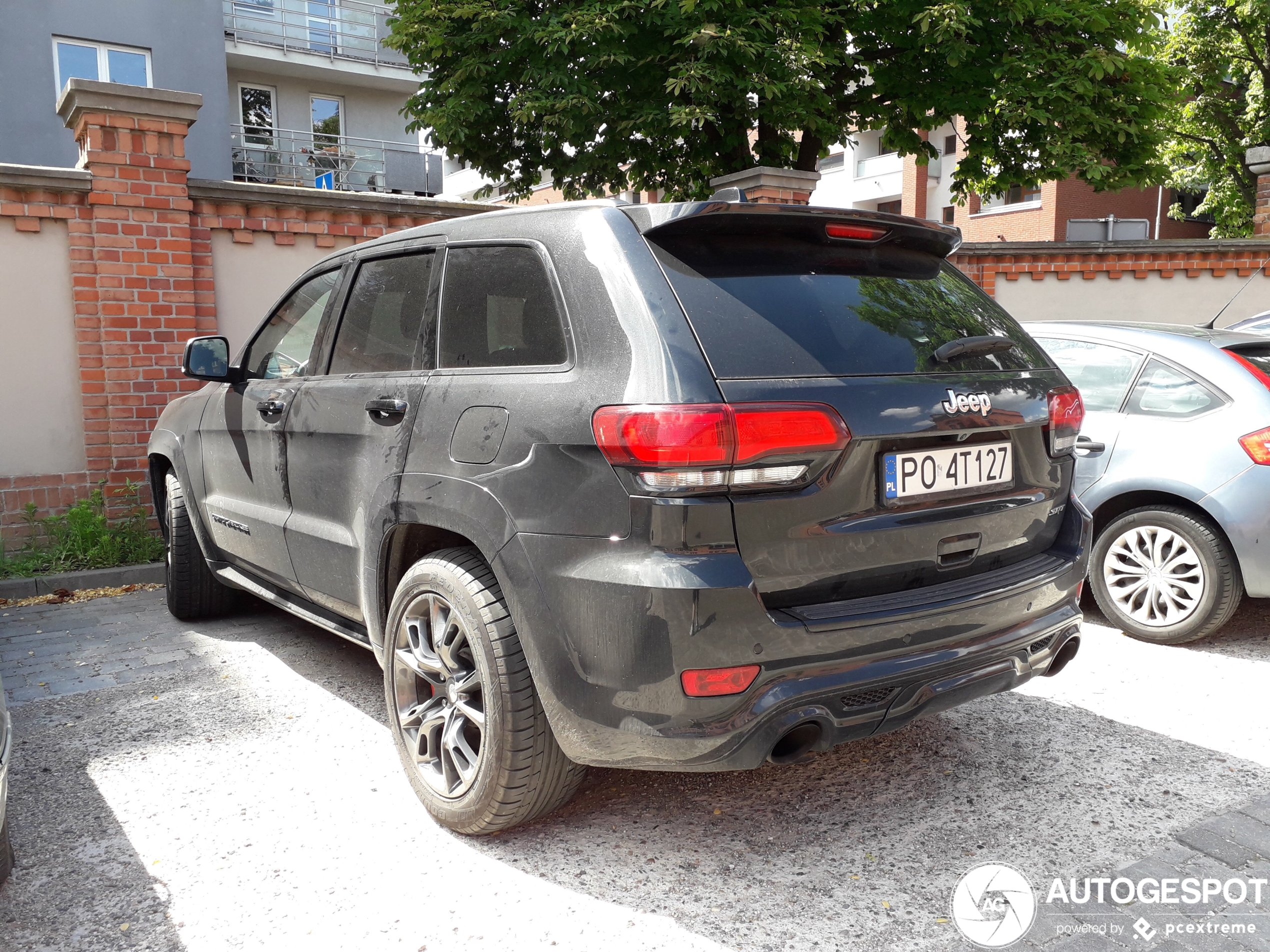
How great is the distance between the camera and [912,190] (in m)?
35.1

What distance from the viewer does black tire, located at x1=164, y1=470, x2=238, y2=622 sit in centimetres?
510

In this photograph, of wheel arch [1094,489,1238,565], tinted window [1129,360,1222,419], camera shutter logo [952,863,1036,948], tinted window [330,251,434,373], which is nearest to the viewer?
camera shutter logo [952,863,1036,948]

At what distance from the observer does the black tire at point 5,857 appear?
2648 millimetres

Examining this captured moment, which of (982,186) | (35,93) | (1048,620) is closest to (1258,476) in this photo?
(1048,620)

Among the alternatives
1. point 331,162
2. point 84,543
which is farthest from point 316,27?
point 84,543

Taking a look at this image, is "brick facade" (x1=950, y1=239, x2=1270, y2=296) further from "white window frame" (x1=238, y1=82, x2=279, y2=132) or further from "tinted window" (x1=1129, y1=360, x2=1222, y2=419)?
"white window frame" (x1=238, y1=82, x2=279, y2=132)

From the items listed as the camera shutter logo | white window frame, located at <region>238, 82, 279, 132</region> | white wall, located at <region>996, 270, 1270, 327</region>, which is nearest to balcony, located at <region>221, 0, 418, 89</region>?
white window frame, located at <region>238, 82, 279, 132</region>

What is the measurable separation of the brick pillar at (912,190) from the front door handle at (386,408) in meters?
32.5

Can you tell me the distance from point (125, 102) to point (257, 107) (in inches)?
722

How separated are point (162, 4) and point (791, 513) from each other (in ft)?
70.0

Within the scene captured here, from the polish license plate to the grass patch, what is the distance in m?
5.65

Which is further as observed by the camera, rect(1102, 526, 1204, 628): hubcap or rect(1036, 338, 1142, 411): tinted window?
rect(1036, 338, 1142, 411): tinted window

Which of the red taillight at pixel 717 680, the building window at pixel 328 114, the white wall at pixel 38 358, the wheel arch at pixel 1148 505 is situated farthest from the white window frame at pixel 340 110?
the red taillight at pixel 717 680

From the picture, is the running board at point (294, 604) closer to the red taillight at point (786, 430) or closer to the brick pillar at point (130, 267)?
the red taillight at point (786, 430)
